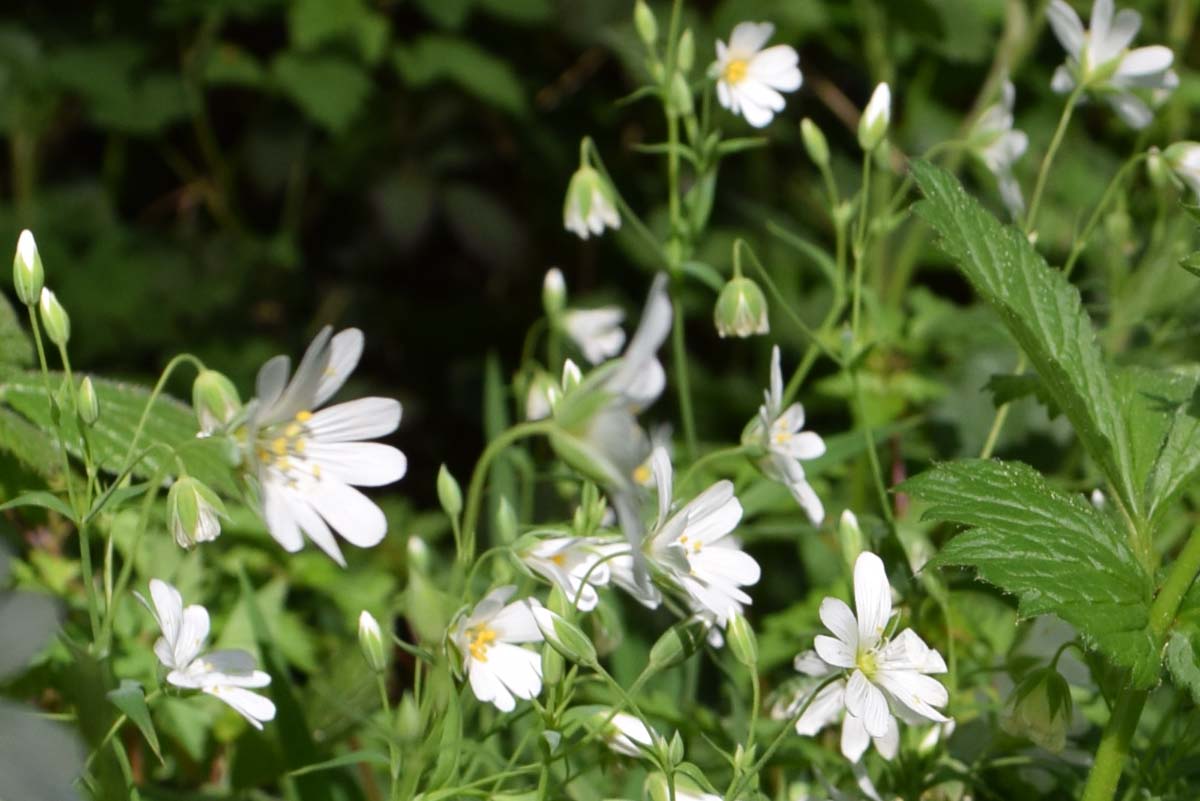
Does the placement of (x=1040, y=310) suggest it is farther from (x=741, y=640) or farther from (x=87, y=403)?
(x=87, y=403)

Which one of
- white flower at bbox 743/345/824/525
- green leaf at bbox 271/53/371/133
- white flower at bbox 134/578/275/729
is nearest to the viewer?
white flower at bbox 134/578/275/729

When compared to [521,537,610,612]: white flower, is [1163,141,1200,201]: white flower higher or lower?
higher

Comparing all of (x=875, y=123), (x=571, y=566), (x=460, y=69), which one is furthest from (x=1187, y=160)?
(x=460, y=69)

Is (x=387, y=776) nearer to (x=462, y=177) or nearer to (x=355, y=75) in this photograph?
(x=355, y=75)

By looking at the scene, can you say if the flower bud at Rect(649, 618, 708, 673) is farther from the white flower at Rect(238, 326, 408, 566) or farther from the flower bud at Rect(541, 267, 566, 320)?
the flower bud at Rect(541, 267, 566, 320)

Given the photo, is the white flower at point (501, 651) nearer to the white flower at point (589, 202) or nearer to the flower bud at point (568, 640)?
the flower bud at point (568, 640)

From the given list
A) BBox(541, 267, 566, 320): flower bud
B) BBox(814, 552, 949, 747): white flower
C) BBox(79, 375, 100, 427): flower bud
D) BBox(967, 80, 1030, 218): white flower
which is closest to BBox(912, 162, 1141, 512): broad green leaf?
BBox(814, 552, 949, 747): white flower

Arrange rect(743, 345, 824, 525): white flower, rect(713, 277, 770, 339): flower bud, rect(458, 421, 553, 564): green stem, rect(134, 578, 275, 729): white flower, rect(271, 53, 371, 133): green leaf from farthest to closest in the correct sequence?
rect(271, 53, 371, 133): green leaf
rect(713, 277, 770, 339): flower bud
rect(743, 345, 824, 525): white flower
rect(134, 578, 275, 729): white flower
rect(458, 421, 553, 564): green stem
